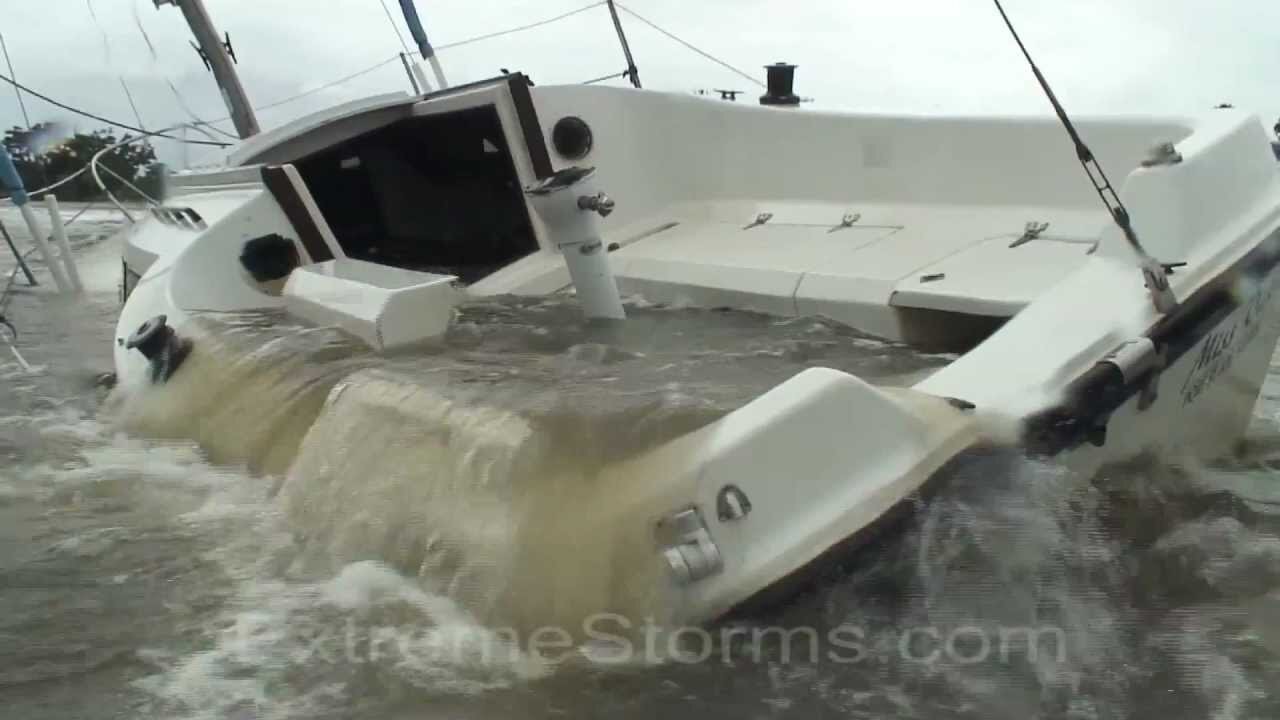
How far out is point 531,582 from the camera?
205 cm

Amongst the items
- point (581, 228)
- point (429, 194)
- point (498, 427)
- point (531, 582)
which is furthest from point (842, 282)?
point (429, 194)

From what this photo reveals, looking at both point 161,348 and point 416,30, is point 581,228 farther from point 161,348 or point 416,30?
point 416,30

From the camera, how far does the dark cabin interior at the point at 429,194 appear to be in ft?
17.7

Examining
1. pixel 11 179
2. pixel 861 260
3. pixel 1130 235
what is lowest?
pixel 861 260

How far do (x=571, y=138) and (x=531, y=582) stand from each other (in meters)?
3.48

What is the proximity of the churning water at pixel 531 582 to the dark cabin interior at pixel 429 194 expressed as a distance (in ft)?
7.24

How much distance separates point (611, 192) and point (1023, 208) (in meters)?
1.87

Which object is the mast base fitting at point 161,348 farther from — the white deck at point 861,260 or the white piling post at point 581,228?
the white deck at point 861,260

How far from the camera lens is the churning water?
195cm

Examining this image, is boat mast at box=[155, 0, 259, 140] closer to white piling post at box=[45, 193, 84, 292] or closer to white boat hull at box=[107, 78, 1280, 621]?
white piling post at box=[45, 193, 84, 292]

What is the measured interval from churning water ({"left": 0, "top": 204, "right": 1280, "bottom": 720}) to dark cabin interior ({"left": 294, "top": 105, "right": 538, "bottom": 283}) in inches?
86.9

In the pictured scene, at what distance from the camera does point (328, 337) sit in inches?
142

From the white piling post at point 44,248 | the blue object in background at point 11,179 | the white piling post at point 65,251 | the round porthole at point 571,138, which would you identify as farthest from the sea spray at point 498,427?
the white piling post at point 65,251

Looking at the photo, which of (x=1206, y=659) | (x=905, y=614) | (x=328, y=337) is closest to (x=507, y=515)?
(x=905, y=614)
